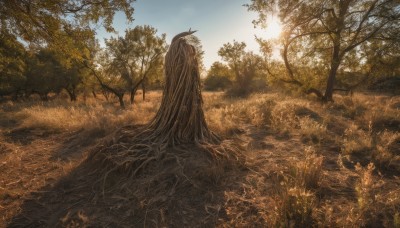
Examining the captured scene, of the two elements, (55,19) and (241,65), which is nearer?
(55,19)

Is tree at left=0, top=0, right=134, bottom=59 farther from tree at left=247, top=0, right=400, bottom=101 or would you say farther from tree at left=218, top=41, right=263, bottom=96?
tree at left=218, top=41, right=263, bottom=96

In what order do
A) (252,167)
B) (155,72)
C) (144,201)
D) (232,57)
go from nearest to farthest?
1. (144,201)
2. (252,167)
3. (155,72)
4. (232,57)

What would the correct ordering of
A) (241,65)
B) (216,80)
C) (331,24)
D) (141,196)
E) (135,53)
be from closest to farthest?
(141,196)
(331,24)
(135,53)
(241,65)
(216,80)

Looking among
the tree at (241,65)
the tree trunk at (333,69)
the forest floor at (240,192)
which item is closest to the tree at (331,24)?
the tree trunk at (333,69)

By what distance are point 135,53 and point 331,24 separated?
1391 centimetres

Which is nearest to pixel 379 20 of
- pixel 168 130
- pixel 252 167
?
pixel 252 167

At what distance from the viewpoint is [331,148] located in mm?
5203

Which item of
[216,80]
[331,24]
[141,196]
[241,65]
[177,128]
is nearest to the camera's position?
[141,196]

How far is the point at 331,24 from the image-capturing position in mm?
11086

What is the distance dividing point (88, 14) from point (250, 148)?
539 centimetres

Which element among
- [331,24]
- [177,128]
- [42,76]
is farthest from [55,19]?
[42,76]

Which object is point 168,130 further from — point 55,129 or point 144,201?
point 55,129

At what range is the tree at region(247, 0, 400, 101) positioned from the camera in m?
10.5

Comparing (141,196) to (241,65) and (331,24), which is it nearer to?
(331,24)
